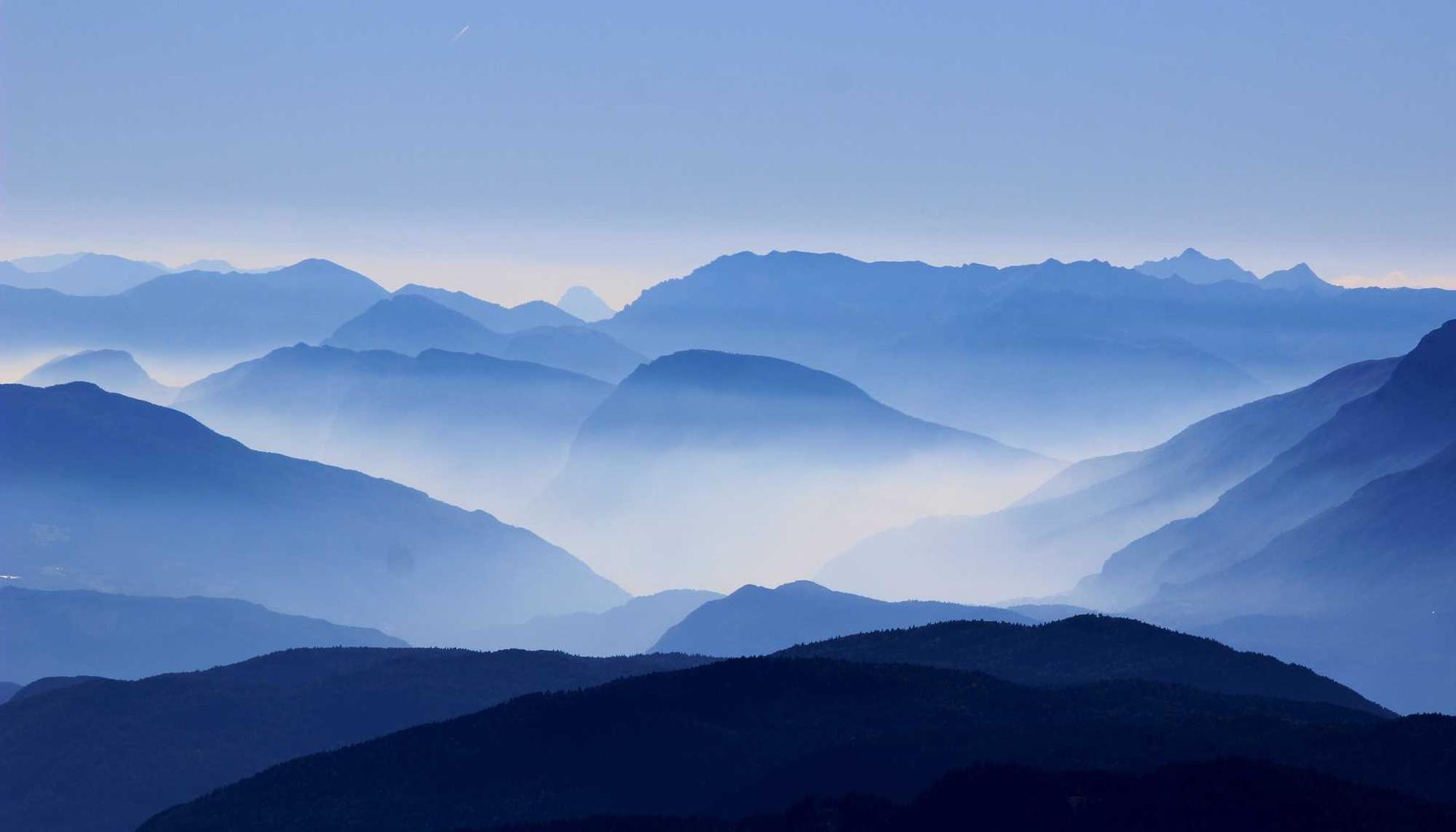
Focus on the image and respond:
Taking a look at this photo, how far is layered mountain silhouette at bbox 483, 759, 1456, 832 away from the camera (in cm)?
7481

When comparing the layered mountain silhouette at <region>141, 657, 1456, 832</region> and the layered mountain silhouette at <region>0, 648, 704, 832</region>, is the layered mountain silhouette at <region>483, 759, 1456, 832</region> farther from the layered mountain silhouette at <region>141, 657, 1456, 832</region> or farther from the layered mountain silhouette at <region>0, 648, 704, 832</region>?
the layered mountain silhouette at <region>0, 648, 704, 832</region>

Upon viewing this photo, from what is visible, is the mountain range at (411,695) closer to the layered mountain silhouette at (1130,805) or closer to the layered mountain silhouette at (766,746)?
the layered mountain silhouette at (766,746)

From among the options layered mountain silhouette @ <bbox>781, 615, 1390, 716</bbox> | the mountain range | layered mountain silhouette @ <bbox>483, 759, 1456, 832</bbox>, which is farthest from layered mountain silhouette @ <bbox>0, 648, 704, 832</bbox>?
layered mountain silhouette @ <bbox>483, 759, 1456, 832</bbox>

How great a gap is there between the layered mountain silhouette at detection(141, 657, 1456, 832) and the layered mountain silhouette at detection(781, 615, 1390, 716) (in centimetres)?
969

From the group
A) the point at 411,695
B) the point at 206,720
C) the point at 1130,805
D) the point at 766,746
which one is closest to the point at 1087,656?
the point at 766,746

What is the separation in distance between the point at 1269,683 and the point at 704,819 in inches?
2661

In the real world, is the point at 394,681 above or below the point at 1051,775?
above

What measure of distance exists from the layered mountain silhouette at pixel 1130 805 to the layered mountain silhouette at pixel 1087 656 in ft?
154

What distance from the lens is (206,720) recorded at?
528 ft

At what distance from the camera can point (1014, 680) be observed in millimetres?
130000

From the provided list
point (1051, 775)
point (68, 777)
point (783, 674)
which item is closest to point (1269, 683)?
point (783, 674)

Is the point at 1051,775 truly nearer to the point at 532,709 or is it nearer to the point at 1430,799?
the point at 1430,799

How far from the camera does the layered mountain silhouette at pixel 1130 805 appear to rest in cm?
7481

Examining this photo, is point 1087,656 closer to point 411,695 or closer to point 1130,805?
point 411,695
